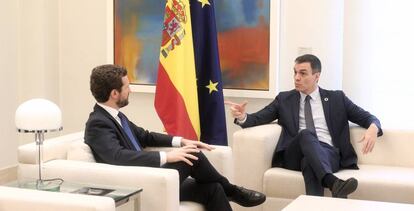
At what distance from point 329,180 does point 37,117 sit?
196 centimetres

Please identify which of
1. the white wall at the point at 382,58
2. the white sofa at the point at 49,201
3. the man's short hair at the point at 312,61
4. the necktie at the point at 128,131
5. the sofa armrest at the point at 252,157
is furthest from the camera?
the white wall at the point at 382,58

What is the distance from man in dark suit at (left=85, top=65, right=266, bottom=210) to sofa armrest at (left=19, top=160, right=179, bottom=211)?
132 mm

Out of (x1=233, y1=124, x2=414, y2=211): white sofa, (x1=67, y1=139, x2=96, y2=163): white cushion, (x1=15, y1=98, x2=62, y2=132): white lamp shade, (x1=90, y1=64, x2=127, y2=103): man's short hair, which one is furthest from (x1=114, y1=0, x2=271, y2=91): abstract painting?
(x1=15, y1=98, x2=62, y2=132): white lamp shade

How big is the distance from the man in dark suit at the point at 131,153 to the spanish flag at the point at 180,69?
1155 millimetres

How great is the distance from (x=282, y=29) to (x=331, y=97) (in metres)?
0.80

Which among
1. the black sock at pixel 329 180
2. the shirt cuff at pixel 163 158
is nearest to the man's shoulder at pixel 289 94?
the black sock at pixel 329 180

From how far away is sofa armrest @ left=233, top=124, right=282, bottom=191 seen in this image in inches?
159

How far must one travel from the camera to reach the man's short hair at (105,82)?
10.7 feet

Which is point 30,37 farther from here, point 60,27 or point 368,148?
point 368,148

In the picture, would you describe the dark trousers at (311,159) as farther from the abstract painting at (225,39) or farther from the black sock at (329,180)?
the abstract painting at (225,39)

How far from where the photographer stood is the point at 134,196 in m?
2.79

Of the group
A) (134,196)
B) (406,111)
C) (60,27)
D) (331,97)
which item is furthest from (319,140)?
(60,27)

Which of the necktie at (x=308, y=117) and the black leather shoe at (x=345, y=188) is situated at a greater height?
the necktie at (x=308, y=117)

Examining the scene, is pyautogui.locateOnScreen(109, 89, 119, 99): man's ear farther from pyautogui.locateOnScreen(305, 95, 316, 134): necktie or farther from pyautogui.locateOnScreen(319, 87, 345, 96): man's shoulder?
pyautogui.locateOnScreen(319, 87, 345, 96): man's shoulder
